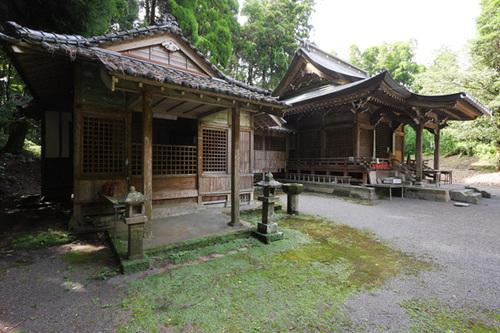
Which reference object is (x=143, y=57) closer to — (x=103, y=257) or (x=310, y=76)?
(x=103, y=257)

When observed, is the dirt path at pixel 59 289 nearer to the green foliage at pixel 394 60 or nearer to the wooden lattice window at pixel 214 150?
the wooden lattice window at pixel 214 150

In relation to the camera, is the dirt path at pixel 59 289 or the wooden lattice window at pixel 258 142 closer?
the dirt path at pixel 59 289

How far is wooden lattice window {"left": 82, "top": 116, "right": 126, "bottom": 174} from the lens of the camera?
5801 mm

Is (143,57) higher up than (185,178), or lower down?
higher up

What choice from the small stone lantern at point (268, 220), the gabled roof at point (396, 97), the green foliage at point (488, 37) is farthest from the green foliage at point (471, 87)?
the small stone lantern at point (268, 220)

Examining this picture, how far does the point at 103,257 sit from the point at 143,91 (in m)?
3.10

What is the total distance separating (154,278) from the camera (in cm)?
361

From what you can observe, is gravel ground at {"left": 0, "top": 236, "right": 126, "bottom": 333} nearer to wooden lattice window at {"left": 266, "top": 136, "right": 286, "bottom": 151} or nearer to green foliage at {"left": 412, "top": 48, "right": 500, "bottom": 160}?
wooden lattice window at {"left": 266, "top": 136, "right": 286, "bottom": 151}

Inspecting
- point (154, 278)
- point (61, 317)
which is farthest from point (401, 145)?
point (61, 317)

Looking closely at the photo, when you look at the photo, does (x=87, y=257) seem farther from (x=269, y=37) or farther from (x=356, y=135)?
(x=269, y=37)

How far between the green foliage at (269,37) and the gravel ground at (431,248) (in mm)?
17642

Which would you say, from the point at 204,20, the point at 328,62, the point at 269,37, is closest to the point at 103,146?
the point at 204,20

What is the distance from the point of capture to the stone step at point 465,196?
10.0m

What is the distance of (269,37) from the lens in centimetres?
2275
